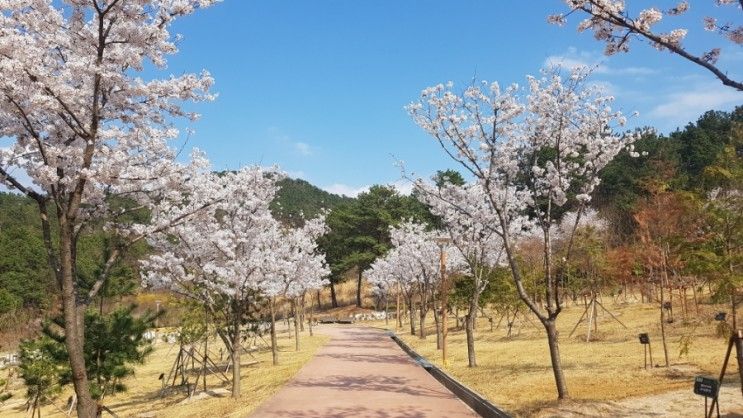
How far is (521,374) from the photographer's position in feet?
46.9

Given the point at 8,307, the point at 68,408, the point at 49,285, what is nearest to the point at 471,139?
the point at 68,408

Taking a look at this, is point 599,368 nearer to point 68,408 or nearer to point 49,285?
point 68,408

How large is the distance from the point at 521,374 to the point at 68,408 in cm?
1559

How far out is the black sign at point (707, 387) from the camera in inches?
274

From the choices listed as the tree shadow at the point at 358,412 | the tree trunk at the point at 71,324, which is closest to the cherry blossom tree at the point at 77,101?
the tree trunk at the point at 71,324

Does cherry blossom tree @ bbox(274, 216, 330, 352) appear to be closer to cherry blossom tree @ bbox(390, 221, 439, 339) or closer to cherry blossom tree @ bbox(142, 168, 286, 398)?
cherry blossom tree @ bbox(390, 221, 439, 339)

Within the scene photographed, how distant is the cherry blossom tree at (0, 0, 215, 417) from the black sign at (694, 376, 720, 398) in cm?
793

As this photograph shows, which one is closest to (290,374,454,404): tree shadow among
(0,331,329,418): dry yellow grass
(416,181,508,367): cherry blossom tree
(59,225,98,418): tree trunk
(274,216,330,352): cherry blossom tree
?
(0,331,329,418): dry yellow grass

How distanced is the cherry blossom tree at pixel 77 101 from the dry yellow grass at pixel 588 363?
7.58m

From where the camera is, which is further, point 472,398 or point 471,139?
point 471,139

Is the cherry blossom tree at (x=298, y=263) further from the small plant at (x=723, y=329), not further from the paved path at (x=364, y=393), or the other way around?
the small plant at (x=723, y=329)

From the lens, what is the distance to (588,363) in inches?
601

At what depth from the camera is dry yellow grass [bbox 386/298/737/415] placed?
1127 centimetres

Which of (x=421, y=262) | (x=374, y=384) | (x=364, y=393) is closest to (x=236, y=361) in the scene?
(x=374, y=384)
